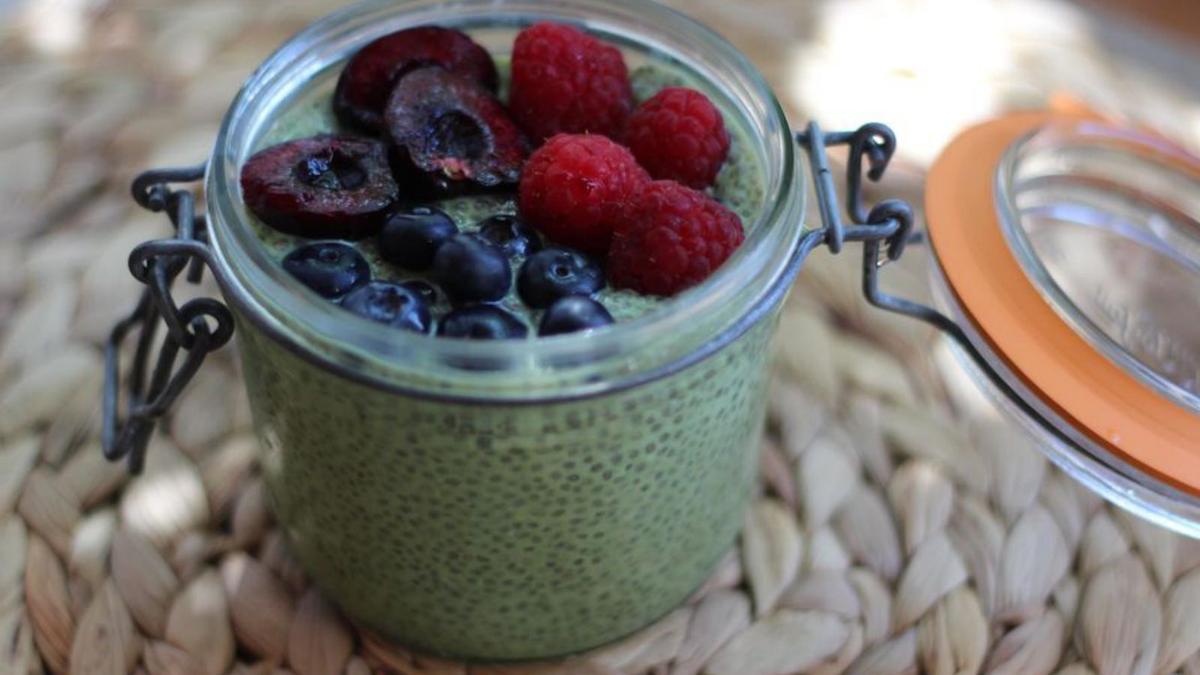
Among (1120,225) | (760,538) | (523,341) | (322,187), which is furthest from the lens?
(1120,225)

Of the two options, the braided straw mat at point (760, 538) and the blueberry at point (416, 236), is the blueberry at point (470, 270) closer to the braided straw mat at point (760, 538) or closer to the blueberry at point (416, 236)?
the blueberry at point (416, 236)

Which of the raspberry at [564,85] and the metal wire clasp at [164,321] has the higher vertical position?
the raspberry at [564,85]

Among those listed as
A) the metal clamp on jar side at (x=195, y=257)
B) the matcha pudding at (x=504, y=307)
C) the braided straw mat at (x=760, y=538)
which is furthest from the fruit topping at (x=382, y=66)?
the braided straw mat at (x=760, y=538)

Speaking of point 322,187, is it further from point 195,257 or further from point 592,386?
point 592,386

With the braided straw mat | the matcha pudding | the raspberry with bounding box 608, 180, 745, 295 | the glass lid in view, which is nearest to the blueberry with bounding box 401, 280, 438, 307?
the matcha pudding

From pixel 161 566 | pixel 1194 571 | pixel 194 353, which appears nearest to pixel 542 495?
pixel 194 353

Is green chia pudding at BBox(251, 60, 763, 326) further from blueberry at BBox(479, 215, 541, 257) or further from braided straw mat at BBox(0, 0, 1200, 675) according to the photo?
braided straw mat at BBox(0, 0, 1200, 675)

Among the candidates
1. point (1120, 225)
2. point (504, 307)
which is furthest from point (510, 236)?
point (1120, 225)
